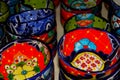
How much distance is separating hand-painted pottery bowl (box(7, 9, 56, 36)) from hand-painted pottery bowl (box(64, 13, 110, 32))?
0.05m

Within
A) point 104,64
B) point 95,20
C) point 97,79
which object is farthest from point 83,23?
point 97,79

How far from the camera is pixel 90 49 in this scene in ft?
2.63

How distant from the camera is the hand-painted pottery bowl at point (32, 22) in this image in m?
0.78

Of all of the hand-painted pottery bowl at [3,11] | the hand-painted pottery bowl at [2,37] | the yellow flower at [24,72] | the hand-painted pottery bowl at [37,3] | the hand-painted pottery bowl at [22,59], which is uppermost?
the hand-painted pottery bowl at [3,11]

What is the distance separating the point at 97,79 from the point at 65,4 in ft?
0.98

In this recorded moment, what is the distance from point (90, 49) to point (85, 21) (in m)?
0.09

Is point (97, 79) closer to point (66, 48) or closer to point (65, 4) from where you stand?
point (66, 48)

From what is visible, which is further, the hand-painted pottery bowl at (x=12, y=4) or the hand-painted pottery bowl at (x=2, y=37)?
the hand-painted pottery bowl at (x=12, y=4)

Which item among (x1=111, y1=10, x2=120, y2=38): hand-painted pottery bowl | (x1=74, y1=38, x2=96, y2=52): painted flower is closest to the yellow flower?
(x1=74, y1=38, x2=96, y2=52): painted flower

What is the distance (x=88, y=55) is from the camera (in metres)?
0.79

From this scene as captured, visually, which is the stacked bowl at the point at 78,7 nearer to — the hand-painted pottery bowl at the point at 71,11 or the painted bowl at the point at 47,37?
the hand-painted pottery bowl at the point at 71,11

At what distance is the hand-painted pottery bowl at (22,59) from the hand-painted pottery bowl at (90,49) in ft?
0.20

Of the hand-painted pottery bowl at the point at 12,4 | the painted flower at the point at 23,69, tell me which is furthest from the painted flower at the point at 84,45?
the hand-painted pottery bowl at the point at 12,4

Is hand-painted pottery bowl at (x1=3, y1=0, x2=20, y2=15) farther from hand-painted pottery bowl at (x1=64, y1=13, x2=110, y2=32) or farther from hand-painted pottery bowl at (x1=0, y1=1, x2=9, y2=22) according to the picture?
hand-painted pottery bowl at (x1=64, y1=13, x2=110, y2=32)
